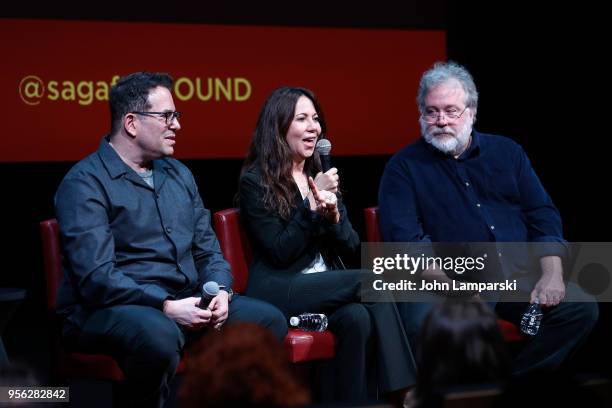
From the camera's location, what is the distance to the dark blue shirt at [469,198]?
357 cm

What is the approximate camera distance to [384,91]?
5.23 m

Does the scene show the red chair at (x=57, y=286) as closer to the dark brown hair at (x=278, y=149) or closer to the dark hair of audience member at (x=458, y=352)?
the dark brown hair at (x=278, y=149)

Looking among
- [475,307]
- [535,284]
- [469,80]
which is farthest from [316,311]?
[475,307]

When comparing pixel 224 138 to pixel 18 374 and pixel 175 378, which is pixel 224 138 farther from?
pixel 18 374

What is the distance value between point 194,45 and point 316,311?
2.03 metres

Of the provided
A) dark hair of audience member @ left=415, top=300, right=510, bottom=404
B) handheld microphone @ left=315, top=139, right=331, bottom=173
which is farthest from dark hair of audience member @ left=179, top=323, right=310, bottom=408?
handheld microphone @ left=315, top=139, right=331, bottom=173

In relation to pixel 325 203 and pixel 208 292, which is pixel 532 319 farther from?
pixel 208 292

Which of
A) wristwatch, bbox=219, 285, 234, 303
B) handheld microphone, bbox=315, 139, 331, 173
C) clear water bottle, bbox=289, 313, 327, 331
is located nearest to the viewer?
wristwatch, bbox=219, 285, 234, 303

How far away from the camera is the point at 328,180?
10.8 ft

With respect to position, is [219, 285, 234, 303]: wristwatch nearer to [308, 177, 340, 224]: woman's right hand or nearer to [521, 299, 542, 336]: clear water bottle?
[308, 177, 340, 224]: woman's right hand

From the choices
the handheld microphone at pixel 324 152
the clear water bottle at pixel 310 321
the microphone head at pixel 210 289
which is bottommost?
the clear water bottle at pixel 310 321

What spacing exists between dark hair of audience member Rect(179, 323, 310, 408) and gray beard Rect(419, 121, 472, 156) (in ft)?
7.36
